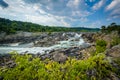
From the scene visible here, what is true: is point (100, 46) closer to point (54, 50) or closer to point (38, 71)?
point (54, 50)

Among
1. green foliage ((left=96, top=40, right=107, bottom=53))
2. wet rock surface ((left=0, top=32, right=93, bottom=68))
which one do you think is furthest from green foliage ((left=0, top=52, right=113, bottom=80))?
green foliage ((left=96, top=40, right=107, bottom=53))

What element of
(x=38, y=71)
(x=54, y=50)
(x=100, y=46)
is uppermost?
(x=38, y=71)

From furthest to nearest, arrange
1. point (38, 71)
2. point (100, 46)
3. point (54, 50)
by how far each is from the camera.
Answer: point (54, 50) → point (100, 46) → point (38, 71)

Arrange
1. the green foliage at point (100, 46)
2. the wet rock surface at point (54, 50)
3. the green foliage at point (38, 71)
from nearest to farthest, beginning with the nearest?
the green foliage at point (38, 71) → the wet rock surface at point (54, 50) → the green foliage at point (100, 46)

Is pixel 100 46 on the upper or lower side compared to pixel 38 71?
lower

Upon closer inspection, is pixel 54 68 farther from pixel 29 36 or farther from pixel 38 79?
pixel 29 36

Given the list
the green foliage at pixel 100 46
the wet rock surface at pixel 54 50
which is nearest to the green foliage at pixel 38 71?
the wet rock surface at pixel 54 50

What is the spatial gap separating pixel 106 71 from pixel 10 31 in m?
93.5

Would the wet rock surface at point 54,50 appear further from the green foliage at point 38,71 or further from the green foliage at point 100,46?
the green foliage at point 38,71

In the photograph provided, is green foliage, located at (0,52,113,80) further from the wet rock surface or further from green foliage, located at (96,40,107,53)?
green foliage, located at (96,40,107,53)

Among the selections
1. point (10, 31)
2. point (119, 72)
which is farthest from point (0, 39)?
point (119, 72)

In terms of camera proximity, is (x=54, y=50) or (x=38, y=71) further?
(x=54, y=50)

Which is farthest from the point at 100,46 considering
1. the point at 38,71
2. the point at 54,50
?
the point at 38,71

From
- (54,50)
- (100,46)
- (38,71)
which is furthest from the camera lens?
(54,50)
